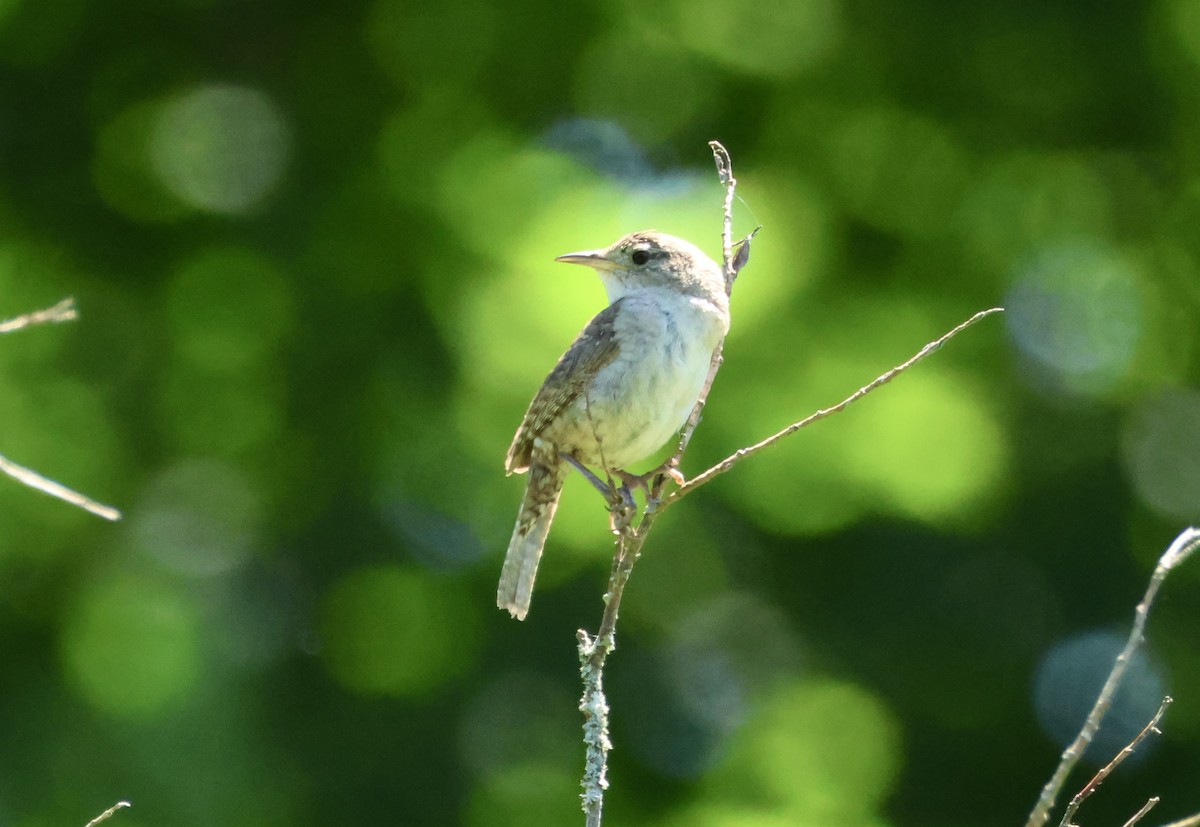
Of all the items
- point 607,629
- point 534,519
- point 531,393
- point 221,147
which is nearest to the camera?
point 607,629

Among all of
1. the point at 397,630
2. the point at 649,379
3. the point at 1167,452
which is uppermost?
the point at 1167,452

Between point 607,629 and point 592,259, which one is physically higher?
point 592,259

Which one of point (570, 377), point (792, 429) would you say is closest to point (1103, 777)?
point (792, 429)

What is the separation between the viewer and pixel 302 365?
6.63m

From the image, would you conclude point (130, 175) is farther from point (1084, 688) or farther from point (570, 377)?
point (1084, 688)

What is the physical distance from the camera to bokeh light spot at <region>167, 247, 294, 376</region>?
6.71m

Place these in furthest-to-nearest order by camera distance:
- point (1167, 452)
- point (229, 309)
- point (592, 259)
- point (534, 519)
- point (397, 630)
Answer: point (229, 309), point (1167, 452), point (397, 630), point (592, 259), point (534, 519)

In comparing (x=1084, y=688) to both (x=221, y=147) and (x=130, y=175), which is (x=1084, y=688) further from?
(x=130, y=175)

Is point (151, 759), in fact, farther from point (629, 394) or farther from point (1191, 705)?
point (1191, 705)

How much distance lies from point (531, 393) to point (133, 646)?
72.5 inches

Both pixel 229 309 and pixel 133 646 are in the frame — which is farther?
pixel 229 309

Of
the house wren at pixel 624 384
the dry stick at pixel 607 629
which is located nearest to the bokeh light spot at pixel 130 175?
the house wren at pixel 624 384

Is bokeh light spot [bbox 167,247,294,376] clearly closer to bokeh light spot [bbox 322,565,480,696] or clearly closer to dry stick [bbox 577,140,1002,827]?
bokeh light spot [bbox 322,565,480,696]

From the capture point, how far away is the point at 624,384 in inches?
152
